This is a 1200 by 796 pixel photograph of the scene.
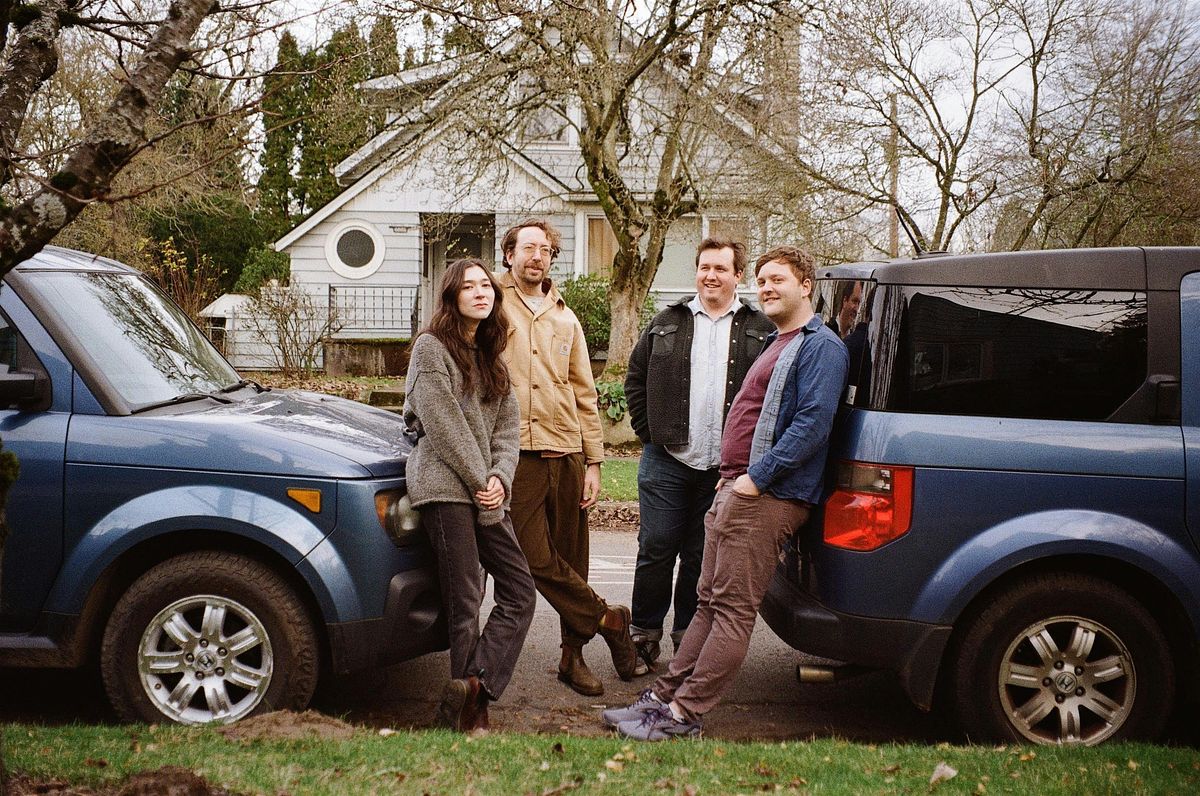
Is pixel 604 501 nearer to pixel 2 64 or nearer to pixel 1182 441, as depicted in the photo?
pixel 1182 441

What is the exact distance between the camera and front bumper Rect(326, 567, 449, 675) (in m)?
4.19

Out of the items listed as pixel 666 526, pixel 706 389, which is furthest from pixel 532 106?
pixel 666 526

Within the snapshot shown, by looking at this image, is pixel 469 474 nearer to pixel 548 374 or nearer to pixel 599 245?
pixel 548 374

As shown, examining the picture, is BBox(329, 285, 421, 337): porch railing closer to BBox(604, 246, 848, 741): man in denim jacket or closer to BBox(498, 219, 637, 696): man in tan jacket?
BBox(498, 219, 637, 696): man in tan jacket

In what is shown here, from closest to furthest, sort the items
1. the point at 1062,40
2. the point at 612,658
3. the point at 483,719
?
1. the point at 483,719
2. the point at 612,658
3. the point at 1062,40

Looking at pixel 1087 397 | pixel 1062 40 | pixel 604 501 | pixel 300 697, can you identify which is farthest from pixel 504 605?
pixel 1062 40

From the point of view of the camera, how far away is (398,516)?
14.5ft

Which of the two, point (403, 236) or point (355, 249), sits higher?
point (403, 236)

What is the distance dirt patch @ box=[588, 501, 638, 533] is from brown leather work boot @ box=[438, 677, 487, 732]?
5.28 metres

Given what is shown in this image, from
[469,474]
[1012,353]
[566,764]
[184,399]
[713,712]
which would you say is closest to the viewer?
[566,764]

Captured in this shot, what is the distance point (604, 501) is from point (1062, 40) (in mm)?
9832

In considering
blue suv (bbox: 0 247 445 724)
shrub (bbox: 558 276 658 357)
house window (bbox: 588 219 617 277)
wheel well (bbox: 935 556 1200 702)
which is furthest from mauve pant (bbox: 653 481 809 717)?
house window (bbox: 588 219 617 277)

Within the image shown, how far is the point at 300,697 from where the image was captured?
420cm

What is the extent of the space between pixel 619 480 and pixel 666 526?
5.84 meters
